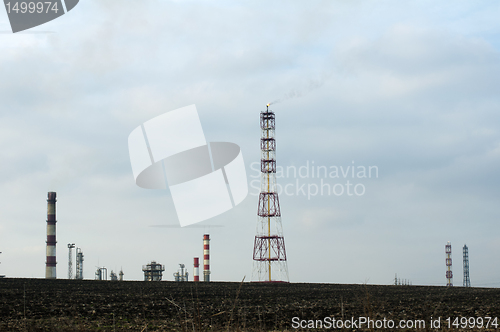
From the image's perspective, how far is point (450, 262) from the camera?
398 ft

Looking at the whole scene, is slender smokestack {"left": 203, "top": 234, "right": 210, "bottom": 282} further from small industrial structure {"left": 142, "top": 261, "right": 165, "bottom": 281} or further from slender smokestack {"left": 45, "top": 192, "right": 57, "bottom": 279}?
slender smokestack {"left": 45, "top": 192, "right": 57, "bottom": 279}

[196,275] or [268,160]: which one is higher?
[268,160]

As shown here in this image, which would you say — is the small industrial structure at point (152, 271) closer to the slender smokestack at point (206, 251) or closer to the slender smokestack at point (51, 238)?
the slender smokestack at point (206, 251)

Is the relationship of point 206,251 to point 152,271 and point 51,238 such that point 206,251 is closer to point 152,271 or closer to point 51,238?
point 152,271

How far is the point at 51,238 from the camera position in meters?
74.4

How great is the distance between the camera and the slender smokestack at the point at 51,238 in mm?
74438

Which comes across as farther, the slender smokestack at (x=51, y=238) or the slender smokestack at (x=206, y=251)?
the slender smokestack at (x=206, y=251)

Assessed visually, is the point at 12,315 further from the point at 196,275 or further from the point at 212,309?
the point at 196,275

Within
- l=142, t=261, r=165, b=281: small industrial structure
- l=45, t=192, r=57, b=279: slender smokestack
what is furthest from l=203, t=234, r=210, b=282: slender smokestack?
l=45, t=192, r=57, b=279: slender smokestack

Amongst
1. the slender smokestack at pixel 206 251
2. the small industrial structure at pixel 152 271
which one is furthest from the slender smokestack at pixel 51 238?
the slender smokestack at pixel 206 251

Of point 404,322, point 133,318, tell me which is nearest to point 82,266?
point 133,318

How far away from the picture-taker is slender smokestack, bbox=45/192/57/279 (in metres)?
74.4

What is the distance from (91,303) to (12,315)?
6.25 meters

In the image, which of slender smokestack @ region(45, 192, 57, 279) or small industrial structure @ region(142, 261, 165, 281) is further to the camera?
small industrial structure @ region(142, 261, 165, 281)
